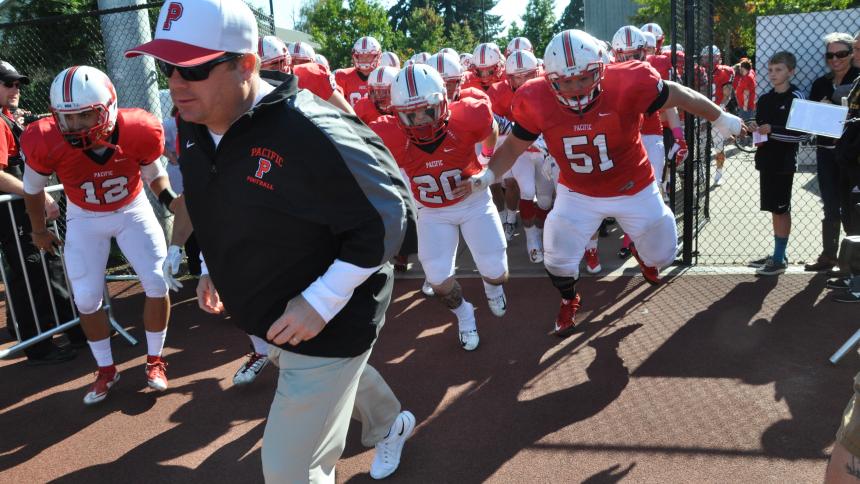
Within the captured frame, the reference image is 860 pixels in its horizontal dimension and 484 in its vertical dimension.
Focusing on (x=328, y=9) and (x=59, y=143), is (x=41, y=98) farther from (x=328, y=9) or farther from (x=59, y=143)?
(x=328, y=9)

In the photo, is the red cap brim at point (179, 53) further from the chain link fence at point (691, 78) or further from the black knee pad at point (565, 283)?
the chain link fence at point (691, 78)

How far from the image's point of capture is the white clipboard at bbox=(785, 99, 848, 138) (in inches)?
151

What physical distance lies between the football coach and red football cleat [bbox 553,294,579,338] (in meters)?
2.82

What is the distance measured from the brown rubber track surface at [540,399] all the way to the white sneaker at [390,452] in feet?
0.32

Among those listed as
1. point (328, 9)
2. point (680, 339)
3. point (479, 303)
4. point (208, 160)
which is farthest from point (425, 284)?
point (328, 9)

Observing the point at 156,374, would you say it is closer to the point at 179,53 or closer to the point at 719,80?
the point at 179,53

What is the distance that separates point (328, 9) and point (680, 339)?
77.6 ft

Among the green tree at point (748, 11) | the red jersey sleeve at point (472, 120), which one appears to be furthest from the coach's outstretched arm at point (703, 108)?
the green tree at point (748, 11)

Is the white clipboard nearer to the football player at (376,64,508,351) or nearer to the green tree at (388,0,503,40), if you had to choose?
the football player at (376,64,508,351)

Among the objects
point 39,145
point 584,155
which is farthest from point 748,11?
point 39,145

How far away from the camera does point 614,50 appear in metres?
8.47

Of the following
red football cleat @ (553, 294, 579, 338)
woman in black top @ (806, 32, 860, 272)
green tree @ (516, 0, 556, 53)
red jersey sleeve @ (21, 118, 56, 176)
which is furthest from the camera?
green tree @ (516, 0, 556, 53)

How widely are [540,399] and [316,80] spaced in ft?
12.6

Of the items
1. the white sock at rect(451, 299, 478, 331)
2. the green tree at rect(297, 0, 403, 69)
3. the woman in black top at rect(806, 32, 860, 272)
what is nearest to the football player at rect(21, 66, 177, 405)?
the white sock at rect(451, 299, 478, 331)
